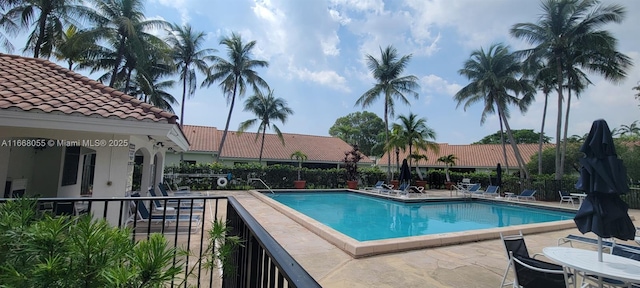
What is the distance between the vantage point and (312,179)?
73.8 ft

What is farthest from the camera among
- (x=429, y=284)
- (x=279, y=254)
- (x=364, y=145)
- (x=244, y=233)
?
(x=364, y=145)

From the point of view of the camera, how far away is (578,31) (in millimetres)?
17688

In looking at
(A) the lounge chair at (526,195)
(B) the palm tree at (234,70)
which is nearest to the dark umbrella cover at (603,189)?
(A) the lounge chair at (526,195)

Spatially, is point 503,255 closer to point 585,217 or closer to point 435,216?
point 585,217

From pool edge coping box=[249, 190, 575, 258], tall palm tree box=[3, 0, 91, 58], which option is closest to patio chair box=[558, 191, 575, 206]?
pool edge coping box=[249, 190, 575, 258]

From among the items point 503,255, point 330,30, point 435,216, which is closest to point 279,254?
point 503,255

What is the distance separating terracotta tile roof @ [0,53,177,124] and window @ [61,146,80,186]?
2266 mm

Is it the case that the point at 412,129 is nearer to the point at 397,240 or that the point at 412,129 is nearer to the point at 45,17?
the point at 397,240

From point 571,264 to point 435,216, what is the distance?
31.7 feet

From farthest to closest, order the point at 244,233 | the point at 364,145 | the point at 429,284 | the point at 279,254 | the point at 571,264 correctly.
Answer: the point at 364,145 → the point at 429,284 → the point at 571,264 → the point at 244,233 → the point at 279,254

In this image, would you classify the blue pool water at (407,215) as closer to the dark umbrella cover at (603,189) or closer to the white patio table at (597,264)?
the white patio table at (597,264)

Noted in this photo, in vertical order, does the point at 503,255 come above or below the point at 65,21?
below

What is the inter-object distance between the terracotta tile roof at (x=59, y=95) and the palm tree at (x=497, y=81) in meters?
22.6

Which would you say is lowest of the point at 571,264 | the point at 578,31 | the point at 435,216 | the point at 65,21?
the point at 435,216
